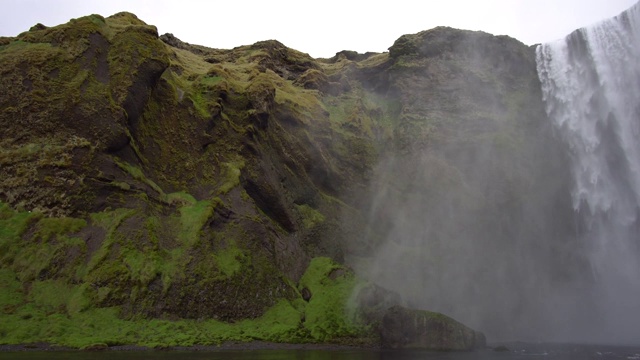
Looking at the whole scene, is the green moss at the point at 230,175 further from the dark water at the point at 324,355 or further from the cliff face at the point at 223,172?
the dark water at the point at 324,355

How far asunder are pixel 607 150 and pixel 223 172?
50.4 meters

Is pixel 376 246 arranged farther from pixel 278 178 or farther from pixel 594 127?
pixel 594 127

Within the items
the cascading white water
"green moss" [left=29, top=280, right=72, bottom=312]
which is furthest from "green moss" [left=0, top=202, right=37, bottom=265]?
the cascading white water

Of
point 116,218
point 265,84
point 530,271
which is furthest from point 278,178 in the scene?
point 530,271

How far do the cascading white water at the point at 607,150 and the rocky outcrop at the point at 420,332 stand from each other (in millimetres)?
28558

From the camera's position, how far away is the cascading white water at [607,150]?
63.9 metres

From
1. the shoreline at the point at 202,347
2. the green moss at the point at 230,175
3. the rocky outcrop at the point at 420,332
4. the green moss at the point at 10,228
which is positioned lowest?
the shoreline at the point at 202,347

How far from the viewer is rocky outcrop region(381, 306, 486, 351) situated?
45969 mm

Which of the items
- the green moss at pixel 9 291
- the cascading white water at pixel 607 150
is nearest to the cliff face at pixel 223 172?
the green moss at pixel 9 291

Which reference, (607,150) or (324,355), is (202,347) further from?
(607,150)

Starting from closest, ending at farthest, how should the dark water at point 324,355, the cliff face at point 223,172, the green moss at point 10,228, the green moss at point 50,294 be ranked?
the dark water at point 324,355, the green moss at point 50,294, the green moss at point 10,228, the cliff face at point 223,172

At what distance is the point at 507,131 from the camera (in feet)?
254

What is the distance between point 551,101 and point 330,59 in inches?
2029

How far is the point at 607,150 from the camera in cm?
6706
